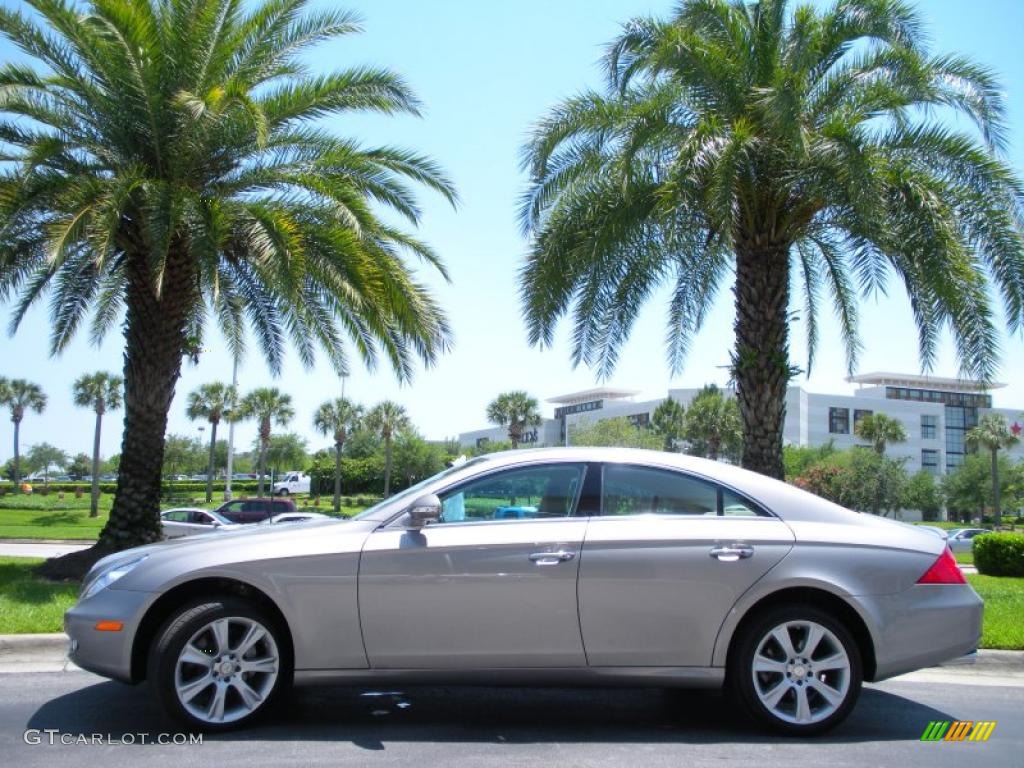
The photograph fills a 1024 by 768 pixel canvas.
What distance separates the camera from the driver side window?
521 cm

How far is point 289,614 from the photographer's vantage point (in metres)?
4.91

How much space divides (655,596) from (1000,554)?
1421 centimetres

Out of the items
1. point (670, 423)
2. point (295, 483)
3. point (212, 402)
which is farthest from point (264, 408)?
point (670, 423)

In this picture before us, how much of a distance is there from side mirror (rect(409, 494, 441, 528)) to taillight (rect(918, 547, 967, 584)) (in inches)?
107

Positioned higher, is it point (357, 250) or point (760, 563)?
point (357, 250)

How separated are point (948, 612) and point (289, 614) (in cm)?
362

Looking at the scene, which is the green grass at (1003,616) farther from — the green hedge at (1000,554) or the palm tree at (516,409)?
the palm tree at (516,409)

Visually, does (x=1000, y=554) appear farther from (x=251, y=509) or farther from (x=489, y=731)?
(x=251, y=509)

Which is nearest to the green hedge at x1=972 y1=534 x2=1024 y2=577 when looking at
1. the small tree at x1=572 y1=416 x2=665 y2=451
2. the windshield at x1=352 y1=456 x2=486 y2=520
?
the windshield at x1=352 y1=456 x2=486 y2=520

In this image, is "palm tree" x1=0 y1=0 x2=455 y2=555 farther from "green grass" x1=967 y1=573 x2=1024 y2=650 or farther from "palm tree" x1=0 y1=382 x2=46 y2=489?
"palm tree" x1=0 y1=382 x2=46 y2=489

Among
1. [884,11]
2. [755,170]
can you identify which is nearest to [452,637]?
[755,170]

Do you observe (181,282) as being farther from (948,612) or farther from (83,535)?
(83,535)

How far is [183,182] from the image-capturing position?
12.0 meters

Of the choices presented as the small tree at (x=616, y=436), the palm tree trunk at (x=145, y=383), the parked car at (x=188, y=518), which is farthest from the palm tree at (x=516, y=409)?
the palm tree trunk at (x=145, y=383)
